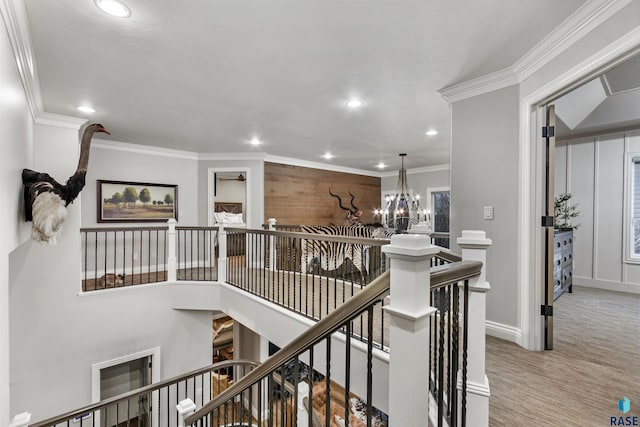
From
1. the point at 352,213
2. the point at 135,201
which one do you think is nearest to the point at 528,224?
the point at 352,213

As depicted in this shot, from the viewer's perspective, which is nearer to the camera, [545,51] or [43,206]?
[545,51]

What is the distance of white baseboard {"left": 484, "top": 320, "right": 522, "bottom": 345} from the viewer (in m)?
2.61

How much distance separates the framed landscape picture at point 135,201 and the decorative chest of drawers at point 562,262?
6285 millimetres

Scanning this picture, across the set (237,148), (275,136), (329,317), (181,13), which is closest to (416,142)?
(275,136)

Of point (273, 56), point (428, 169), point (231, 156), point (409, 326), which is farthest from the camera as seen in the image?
point (428, 169)

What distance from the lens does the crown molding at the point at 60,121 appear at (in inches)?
147

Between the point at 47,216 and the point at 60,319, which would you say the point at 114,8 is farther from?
the point at 60,319

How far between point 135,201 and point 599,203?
7.59 m

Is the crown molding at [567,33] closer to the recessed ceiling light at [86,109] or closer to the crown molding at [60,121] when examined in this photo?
the recessed ceiling light at [86,109]

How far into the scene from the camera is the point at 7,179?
6.84ft

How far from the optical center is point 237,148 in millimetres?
5812

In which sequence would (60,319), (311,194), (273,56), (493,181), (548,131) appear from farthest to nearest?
(311,194)
(60,319)
(493,181)
(548,131)
(273,56)

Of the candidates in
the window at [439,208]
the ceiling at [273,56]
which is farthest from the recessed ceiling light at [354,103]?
the window at [439,208]

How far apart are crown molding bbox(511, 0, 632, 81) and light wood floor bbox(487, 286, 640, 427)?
232cm
